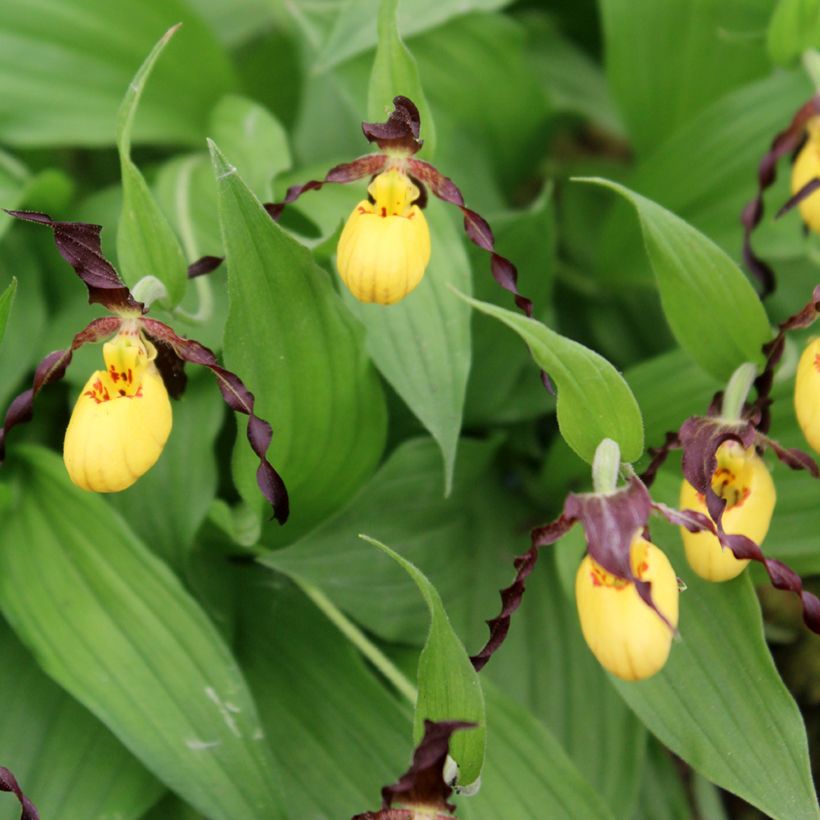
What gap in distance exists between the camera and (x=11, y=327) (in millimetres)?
1782

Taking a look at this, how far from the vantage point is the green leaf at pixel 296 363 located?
131 centimetres

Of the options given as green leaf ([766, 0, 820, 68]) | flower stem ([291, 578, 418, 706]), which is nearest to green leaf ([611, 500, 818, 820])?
flower stem ([291, 578, 418, 706])

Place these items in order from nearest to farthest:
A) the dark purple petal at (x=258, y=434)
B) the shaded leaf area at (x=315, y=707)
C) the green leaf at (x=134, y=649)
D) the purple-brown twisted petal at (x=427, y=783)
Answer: the purple-brown twisted petal at (x=427, y=783)
the dark purple petal at (x=258, y=434)
the green leaf at (x=134, y=649)
the shaded leaf area at (x=315, y=707)

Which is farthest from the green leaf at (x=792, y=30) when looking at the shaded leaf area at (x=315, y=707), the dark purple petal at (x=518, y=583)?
the shaded leaf area at (x=315, y=707)

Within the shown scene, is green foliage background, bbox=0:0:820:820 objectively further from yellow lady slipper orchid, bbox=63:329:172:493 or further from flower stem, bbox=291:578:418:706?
yellow lady slipper orchid, bbox=63:329:172:493

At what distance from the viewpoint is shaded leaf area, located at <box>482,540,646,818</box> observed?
161cm

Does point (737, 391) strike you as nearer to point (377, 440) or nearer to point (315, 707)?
point (377, 440)

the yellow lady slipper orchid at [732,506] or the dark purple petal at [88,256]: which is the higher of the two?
the dark purple petal at [88,256]

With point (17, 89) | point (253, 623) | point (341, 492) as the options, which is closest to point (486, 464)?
point (341, 492)

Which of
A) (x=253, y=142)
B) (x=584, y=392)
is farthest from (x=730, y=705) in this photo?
(x=253, y=142)

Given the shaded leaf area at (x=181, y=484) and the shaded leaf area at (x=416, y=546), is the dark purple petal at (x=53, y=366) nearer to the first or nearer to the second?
the shaded leaf area at (x=181, y=484)

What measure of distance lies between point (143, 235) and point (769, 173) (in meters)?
0.93

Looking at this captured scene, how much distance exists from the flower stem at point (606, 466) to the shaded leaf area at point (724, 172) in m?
0.76

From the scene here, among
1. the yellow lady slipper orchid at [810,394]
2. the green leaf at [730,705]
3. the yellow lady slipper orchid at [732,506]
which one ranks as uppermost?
the yellow lady slipper orchid at [810,394]
